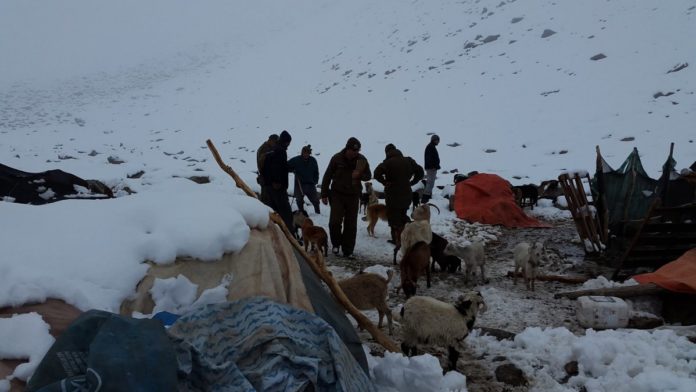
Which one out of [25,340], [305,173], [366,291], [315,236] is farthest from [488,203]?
[25,340]

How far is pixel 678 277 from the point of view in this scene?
5.22 m

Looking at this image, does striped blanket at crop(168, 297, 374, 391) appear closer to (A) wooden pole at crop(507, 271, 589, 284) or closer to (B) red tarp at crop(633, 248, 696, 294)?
(B) red tarp at crop(633, 248, 696, 294)

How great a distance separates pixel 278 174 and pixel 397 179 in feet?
6.43

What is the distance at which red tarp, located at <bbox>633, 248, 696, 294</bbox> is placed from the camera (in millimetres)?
5070

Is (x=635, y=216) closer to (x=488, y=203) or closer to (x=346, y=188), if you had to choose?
(x=488, y=203)

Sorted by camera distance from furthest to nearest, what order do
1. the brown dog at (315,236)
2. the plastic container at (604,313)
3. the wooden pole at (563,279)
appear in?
the brown dog at (315,236)
the wooden pole at (563,279)
the plastic container at (604,313)

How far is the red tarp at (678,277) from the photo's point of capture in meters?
5.07

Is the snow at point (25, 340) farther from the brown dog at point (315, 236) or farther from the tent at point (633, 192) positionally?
the tent at point (633, 192)

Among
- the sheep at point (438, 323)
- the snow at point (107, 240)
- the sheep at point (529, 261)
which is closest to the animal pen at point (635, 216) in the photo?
the sheep at point (529, 261)

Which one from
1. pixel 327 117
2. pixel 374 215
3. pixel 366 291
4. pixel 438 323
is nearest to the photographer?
pixel 438 323

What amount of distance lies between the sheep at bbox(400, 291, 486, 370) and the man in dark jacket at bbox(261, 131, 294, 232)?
3928 millimetres

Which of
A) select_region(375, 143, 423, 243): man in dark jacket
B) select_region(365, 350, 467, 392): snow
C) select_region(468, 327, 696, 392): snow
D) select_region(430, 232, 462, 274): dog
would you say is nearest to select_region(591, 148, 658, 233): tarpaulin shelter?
select_region(430, 232, 462, 274): dog

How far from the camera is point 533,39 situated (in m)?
26.2

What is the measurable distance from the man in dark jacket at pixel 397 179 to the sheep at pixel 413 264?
7.39ft
